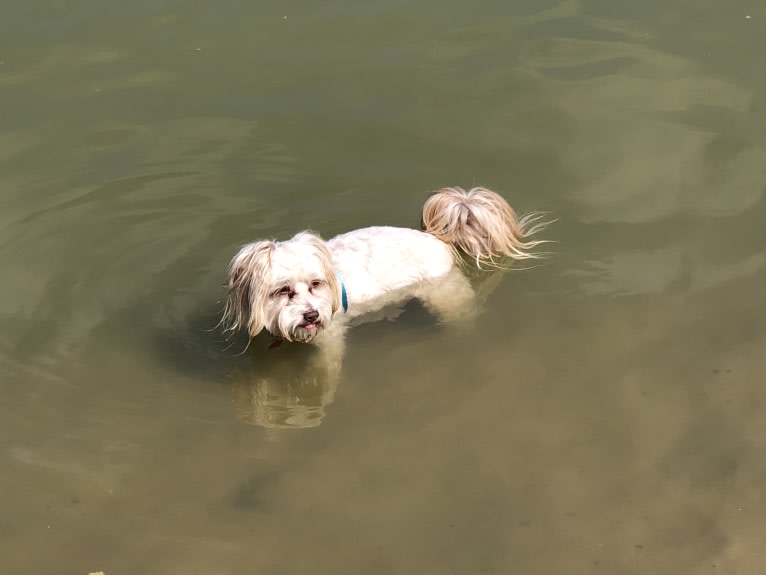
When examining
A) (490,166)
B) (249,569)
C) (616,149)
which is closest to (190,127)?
(490,166)

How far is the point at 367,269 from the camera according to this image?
636 centimetres

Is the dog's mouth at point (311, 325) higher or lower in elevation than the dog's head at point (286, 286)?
lower

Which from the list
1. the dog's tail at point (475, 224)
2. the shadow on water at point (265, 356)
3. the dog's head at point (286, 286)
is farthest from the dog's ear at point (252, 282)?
the dog's tail at point (475, 224)

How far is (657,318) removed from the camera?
6.33 meters

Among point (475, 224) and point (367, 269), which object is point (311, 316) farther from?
point (475, 224)

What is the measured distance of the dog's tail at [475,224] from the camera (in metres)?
6.60

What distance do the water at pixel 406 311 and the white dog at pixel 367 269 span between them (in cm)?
21

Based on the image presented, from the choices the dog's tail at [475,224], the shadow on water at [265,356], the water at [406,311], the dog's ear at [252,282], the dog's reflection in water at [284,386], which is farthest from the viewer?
the dog's tail at [475,224]

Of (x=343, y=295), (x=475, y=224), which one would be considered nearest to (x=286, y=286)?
(x=343, y=295)

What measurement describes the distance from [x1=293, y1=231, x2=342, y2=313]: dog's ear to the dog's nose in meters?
0.20

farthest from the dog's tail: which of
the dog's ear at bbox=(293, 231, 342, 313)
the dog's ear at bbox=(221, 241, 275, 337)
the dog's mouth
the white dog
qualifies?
the dog's ear at bbox=(221, 241, 275, 337)

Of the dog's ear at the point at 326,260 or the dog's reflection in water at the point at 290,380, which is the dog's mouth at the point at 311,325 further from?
the dog's reflection in water at the point at 290,380

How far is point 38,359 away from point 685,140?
521 cm

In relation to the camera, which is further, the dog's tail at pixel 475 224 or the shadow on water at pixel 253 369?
the dog's tail at pixel 475 224
